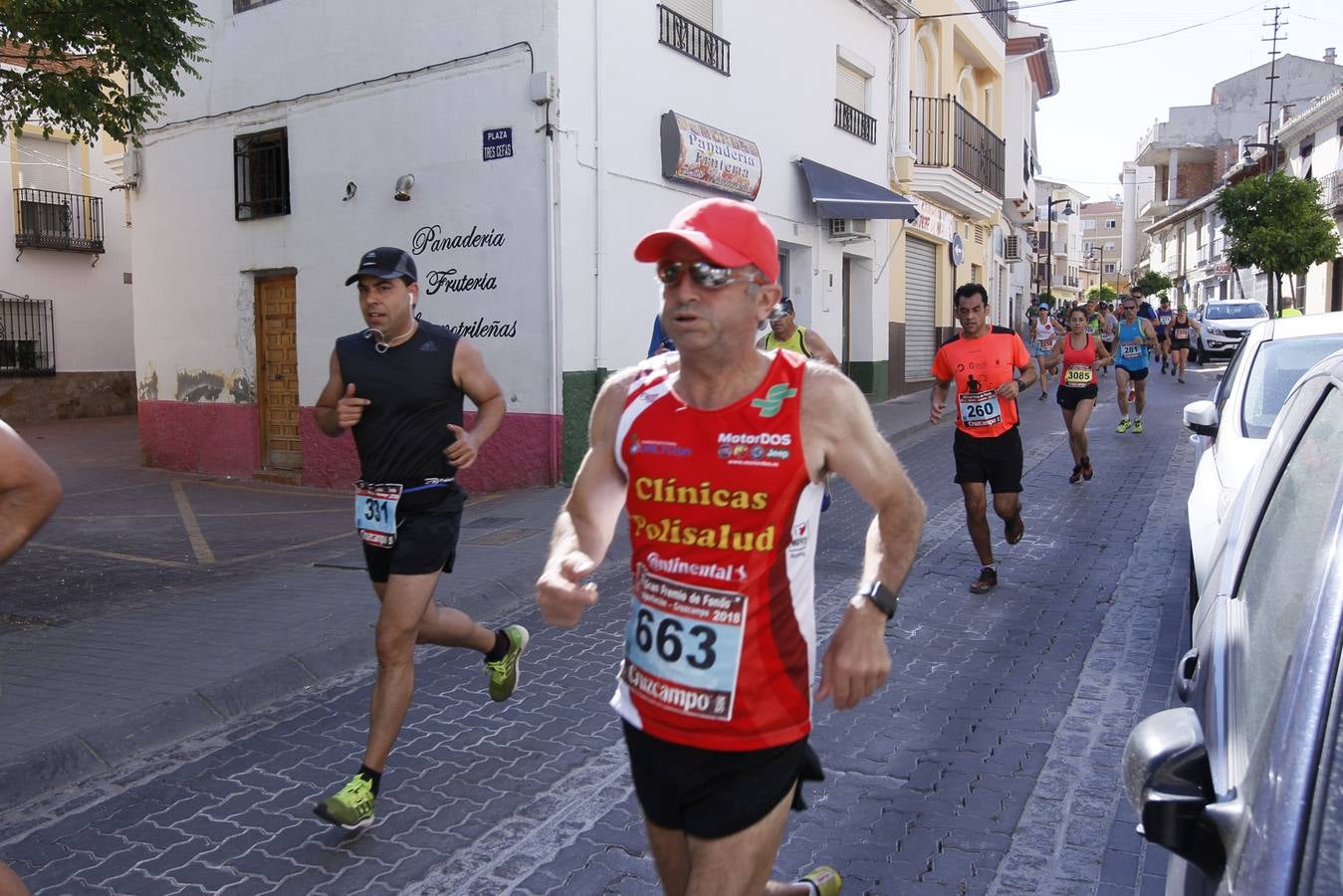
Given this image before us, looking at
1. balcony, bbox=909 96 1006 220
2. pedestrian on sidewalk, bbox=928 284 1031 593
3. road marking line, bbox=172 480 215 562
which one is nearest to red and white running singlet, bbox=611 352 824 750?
pedestrian on sidewalk, bbox=928 284 1031 593

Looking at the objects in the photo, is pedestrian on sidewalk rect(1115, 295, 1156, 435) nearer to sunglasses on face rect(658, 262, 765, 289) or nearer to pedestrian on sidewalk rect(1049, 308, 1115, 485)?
pedestrian on sidewalk rect(1049, 308, 1115, 485)

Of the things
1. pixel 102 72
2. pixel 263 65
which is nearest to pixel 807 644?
pixel 102 72

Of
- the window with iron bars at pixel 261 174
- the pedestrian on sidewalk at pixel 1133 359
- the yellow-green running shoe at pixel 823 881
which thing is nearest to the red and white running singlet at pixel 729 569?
the yellow-green running shoe at pixel 823 881

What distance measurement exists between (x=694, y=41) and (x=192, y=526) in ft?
26.3

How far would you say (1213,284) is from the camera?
5884cm

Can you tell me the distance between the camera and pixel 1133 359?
15.0 meters

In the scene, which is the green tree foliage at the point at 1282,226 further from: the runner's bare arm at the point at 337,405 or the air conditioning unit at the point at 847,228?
the runner's bare arm at the point at 337,405

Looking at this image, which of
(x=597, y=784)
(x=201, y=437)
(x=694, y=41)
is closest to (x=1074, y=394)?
(x=694, y=41)

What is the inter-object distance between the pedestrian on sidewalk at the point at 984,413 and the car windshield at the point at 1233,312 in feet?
94.3

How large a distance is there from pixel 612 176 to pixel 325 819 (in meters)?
9.07

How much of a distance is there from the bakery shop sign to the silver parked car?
10602 millimetres

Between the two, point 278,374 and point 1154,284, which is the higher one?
point 1154,284

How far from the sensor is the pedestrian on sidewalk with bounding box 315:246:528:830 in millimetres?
4039

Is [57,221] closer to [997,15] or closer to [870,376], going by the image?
[870,376]
